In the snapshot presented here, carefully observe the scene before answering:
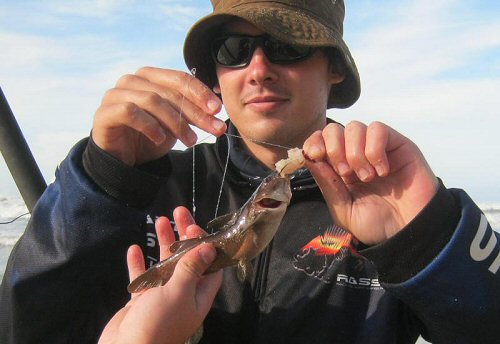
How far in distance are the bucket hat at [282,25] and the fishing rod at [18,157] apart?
139cm

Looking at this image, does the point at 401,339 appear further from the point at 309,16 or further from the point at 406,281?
the point at 309,16

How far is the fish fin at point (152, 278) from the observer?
2.48 meters

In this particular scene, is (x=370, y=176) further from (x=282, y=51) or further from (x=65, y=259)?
(x=65, y=259)

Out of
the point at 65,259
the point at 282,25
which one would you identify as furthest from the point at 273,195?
the point at 282,25

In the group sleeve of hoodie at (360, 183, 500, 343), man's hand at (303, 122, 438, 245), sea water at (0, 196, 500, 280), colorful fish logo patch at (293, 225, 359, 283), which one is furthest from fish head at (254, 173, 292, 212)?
sea water at (0, 196, 500, 280)

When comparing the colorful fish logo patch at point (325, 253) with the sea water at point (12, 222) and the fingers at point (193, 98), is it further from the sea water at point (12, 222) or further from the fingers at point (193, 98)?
the sea water at point (12, 222)

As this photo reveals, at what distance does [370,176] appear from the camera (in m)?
2.31

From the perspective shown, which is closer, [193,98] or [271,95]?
[193,98]

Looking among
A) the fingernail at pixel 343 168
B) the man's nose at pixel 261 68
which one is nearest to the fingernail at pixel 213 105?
the fingernail at pixel 343 168

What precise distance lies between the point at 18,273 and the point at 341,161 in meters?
1.92

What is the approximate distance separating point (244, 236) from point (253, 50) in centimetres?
146

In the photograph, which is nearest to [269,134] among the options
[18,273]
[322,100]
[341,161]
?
[322,100]

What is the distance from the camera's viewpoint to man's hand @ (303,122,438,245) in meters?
2.32

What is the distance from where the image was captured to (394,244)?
2.39 m
